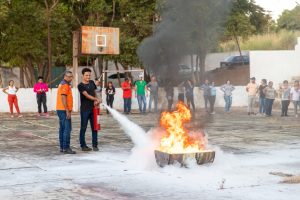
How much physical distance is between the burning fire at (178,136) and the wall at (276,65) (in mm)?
23571

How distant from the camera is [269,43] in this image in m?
44.4

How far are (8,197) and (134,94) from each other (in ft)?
66.3

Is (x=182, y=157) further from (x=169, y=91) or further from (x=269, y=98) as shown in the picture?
(x=269, y=98)

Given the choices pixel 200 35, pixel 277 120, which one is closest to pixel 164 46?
pixel 200 35

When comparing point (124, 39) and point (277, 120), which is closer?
point (277, 120)

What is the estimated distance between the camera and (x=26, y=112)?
24812 millimetres

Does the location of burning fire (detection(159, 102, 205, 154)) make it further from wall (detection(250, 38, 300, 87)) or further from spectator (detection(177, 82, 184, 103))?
wall (detection(250, 38, 300, 87))

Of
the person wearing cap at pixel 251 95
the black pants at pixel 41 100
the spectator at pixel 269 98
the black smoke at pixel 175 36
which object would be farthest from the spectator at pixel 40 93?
the black smoke at pixel 175 36

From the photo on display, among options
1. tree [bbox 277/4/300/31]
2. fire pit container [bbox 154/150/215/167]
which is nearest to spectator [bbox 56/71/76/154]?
fire pit container [bbox 154/150/215/167]

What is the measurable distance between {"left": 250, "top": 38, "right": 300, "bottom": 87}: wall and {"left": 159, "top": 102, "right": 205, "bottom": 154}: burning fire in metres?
23.6

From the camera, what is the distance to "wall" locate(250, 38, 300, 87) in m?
32.0

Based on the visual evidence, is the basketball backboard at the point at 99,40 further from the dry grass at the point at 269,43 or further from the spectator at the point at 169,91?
the dry grass at the point at 269,43

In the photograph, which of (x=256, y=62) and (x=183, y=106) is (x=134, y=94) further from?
(x=183, y=106)

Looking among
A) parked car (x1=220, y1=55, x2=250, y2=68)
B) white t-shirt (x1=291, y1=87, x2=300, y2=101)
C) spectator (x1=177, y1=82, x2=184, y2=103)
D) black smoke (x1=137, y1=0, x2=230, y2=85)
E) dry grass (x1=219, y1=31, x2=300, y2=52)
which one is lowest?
white t-shirt (x1=291, y1=87, x2=300, y2=101)
